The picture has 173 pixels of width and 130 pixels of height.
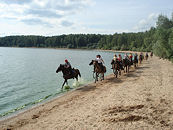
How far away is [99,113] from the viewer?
7895 mm

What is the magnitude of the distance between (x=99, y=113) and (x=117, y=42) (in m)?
149

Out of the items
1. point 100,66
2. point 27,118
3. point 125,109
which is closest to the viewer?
point 125,109

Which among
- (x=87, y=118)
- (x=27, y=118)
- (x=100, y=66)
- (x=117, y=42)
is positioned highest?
(x=117, y=42)

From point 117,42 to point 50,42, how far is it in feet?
259

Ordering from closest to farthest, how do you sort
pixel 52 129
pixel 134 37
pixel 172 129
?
pixel 172 129, pixel 52 129, pixel 134 37

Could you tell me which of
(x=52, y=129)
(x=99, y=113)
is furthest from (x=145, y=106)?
(x=52, y=129)

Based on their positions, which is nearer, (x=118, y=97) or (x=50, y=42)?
(x=118, y=97)

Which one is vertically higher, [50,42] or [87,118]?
[50,42]

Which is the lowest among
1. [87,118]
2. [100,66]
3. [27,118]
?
[27,118]

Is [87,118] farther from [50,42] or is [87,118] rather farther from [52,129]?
[50,42]

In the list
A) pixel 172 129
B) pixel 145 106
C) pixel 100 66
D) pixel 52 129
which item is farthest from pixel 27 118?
pixel 100 66

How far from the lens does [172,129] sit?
5629 millimetres

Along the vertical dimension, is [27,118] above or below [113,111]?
below

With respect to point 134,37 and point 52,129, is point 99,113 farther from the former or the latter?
point 134,37
